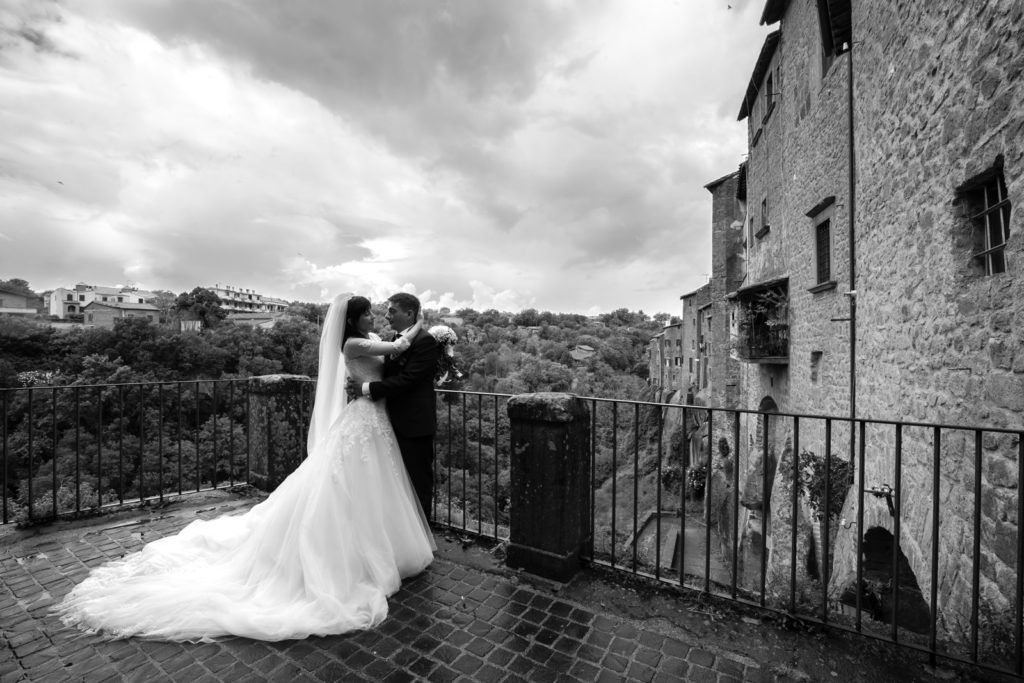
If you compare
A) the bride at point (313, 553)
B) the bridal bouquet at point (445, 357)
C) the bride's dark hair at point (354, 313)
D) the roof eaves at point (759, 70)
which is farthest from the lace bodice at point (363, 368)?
the roof eaves at point (759, 70)

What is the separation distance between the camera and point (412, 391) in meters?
3.88

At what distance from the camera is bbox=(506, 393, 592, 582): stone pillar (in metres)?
3.52

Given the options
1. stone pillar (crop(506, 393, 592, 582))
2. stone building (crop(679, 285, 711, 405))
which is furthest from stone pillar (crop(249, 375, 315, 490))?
stone building (crop(679, 285, 711, 405))

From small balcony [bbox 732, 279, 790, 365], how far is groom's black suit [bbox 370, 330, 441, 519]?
1069 centimetres

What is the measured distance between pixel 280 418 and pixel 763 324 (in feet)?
38.6

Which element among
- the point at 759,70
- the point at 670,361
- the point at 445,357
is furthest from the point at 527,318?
the point at 445,357

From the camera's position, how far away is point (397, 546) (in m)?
3.49

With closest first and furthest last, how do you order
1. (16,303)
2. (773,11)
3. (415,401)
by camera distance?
(415,401) → (773,11) → (16,303)

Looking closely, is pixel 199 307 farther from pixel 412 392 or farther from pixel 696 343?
pixel 412 392

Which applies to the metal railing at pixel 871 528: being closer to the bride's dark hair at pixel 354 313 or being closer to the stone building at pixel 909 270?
the stone building at pixel 909 270

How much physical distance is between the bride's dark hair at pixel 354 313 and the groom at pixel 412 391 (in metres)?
0.22

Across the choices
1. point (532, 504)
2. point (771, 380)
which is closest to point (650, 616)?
point (532, 504)

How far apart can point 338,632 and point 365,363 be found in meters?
1.86

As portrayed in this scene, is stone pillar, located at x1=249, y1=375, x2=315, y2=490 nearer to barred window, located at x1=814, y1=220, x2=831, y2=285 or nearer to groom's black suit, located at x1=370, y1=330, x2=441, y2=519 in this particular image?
groom's black suit, located at x1=370, y1=330, x2=441, y2=519
